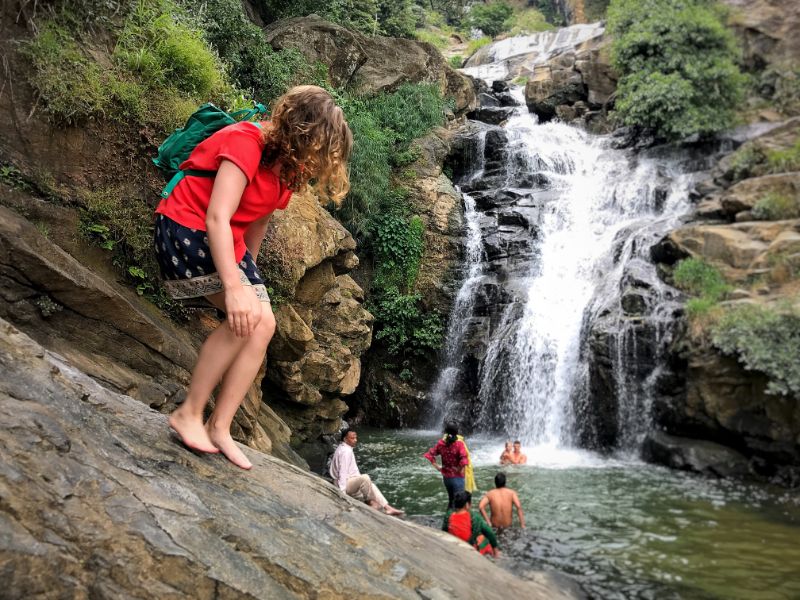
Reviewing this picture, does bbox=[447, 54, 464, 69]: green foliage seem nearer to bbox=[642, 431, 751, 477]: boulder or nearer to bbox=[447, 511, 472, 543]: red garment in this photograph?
bbox=[642, 431, 751, 477]: boulder

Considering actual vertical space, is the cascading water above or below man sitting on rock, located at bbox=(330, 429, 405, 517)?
above

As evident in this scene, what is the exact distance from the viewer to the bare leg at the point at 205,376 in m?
2.96

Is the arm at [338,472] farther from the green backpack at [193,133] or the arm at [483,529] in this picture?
the green backpack at [193,133]

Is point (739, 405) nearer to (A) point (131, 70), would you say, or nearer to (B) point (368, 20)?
(A) point (131, 70)

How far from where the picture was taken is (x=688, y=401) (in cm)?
1187

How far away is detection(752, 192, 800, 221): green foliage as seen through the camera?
44.2 ft

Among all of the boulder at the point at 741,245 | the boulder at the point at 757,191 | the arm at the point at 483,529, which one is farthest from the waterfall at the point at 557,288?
the arm at the point at 483,529

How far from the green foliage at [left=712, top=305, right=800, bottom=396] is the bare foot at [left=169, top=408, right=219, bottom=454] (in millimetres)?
10345

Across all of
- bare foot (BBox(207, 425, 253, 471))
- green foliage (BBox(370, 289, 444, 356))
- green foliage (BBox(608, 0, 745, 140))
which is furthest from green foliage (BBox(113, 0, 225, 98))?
green foliage (BBox(608, 0, 745, 140))

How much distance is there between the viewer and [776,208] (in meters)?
13.6

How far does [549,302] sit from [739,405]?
5.26m

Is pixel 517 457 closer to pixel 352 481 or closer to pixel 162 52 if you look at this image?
pixel 352 481

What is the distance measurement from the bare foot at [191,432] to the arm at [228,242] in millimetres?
574

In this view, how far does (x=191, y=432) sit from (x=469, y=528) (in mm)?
4363
